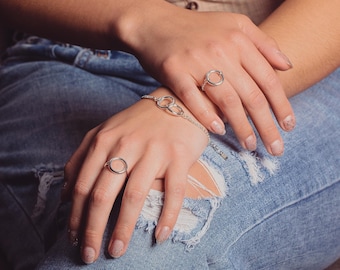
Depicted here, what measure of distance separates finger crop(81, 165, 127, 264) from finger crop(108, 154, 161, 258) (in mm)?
14

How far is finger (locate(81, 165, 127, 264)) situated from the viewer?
60 cm

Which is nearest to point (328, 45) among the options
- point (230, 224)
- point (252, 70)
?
point (252, 70)

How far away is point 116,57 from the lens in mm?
979

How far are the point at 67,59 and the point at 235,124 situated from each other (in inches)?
16.2

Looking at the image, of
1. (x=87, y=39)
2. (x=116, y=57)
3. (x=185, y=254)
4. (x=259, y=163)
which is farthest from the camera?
(x=116, y=57)

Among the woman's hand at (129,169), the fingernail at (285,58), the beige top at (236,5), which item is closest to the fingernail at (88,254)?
the woman's hand at (129,169)

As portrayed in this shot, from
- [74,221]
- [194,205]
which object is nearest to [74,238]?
[74,221]

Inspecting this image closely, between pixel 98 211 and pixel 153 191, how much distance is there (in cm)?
6

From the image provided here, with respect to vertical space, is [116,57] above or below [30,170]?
above

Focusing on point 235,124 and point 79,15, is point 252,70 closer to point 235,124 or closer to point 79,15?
point 235,124

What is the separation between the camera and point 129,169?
63cm

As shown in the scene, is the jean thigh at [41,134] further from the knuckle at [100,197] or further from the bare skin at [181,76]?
the knuckle at [100,197]

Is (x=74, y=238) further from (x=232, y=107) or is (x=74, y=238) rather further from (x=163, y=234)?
(x=232, y=107)

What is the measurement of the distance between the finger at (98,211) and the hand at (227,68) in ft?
0.44
